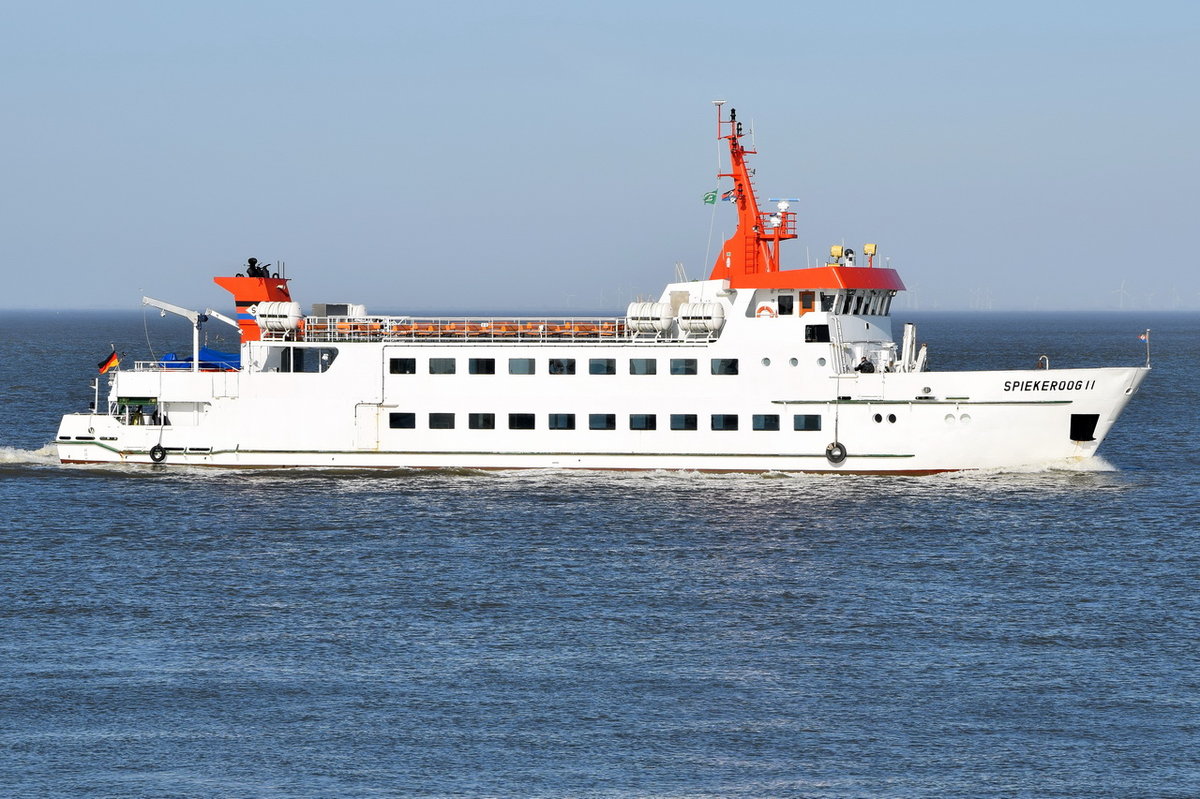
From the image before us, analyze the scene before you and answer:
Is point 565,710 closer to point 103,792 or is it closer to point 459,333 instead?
point 103,792

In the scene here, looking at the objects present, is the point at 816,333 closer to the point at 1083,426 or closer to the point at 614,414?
the point at 614,414

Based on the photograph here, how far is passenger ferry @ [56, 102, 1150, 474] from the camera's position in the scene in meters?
41.1

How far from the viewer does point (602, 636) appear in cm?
2627

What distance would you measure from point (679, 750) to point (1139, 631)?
10141 mm

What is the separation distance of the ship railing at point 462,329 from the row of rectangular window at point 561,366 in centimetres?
76

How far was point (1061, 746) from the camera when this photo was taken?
21.0 m

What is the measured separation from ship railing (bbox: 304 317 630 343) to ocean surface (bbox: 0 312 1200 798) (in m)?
4.13

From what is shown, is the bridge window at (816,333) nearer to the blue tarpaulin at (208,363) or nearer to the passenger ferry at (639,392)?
the passenger ferry at (639,392)

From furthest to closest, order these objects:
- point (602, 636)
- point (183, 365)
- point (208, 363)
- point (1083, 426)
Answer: point (183, 365) → point (208, 363) → point (1083, 426) → point (602, 636)

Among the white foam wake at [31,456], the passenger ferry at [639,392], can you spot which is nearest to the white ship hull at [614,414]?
the passenger ferry at [639,392]

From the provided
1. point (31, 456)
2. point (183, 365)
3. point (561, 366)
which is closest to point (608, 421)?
point (561, 366)

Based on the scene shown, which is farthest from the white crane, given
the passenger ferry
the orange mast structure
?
the orange mast structure

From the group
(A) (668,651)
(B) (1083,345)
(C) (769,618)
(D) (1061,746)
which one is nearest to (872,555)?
(C) (769,618)

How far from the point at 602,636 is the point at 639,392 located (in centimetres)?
1656
